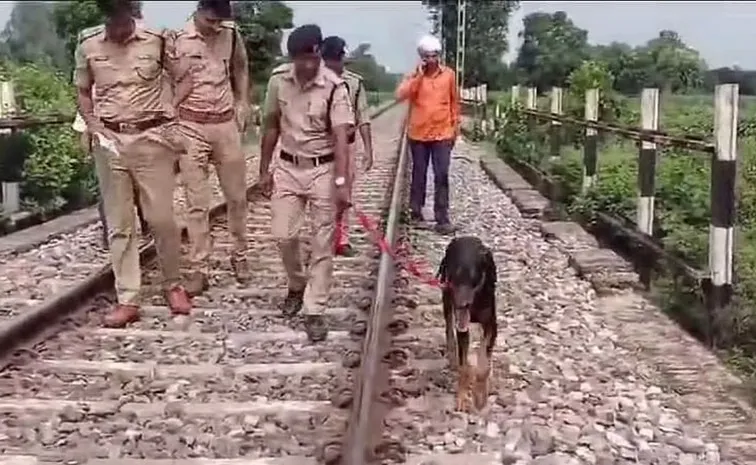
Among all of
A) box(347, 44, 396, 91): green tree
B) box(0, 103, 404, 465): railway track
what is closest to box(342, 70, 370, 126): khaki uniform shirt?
box(0, 103, 404, 465): railway track

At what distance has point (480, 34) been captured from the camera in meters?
44.7

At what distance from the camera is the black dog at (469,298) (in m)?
5.48

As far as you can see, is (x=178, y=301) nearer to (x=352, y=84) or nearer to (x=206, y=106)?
(x=206, y=106)

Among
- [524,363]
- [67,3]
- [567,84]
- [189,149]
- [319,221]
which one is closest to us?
[524,363]

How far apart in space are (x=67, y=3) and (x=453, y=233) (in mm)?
13155

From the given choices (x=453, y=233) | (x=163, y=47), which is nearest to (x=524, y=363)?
(x=163, y=47)

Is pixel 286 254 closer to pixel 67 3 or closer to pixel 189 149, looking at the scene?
pixel 189 149

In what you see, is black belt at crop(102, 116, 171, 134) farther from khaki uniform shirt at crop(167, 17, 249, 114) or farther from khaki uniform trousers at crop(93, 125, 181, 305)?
khaki uniform shirt at crop(167, 17, 249, 114)

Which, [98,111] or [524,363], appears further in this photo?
[98,111]

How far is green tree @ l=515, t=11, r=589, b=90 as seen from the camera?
2444 centimetres

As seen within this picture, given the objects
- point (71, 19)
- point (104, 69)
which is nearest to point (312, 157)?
point (104, 69)

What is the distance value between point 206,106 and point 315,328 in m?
2.08

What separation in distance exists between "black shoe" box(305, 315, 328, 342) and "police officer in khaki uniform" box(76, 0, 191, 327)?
3.25 ft

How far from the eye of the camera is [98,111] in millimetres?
7137
